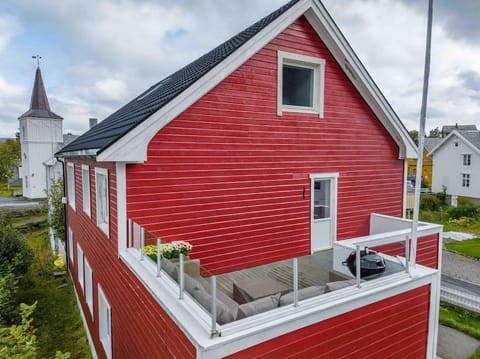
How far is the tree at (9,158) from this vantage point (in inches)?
2156

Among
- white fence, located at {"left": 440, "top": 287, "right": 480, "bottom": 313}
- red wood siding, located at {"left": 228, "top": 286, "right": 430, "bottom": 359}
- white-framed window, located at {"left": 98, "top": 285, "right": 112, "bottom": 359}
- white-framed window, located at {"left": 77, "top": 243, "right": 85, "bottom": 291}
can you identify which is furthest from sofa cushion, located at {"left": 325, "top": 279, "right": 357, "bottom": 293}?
white fence, located at {"left": 440, "top": 287, "right": 480, "bottom": 313}

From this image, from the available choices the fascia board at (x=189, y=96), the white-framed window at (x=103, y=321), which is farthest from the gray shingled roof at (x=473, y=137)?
the white-framed window at (x=103, y=321)

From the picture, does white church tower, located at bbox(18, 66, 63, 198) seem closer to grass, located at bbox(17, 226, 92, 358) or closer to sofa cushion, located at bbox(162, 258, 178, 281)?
grass, located at bbox(17, 226, 92, 358)

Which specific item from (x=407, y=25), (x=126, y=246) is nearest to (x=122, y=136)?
(x=126, y=246)

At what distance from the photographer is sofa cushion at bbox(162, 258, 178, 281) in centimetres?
378

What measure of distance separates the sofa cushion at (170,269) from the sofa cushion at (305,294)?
1.34 m

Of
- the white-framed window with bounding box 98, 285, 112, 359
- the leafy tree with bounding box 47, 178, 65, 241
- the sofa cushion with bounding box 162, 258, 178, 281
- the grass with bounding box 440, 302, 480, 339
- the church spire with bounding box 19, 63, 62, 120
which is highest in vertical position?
the church spire with bounding box 19, 63, 62, 120

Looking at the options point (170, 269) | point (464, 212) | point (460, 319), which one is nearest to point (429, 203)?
point (464, 212)

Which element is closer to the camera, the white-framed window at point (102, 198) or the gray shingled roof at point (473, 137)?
the white-framed window at point (102, 198)

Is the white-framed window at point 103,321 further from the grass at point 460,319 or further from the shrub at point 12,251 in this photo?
the grass at point 460,319

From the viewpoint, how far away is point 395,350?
4.71 meters

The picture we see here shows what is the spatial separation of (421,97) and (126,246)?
531cm

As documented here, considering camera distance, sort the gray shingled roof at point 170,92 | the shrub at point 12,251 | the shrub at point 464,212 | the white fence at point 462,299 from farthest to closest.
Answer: the shrub at point 464,212, the shrub at point 12,251, the white fence at point 462,299, the gray shingled roof at point 170,92

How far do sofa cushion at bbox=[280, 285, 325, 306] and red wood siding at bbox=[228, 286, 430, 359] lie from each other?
33 cm
